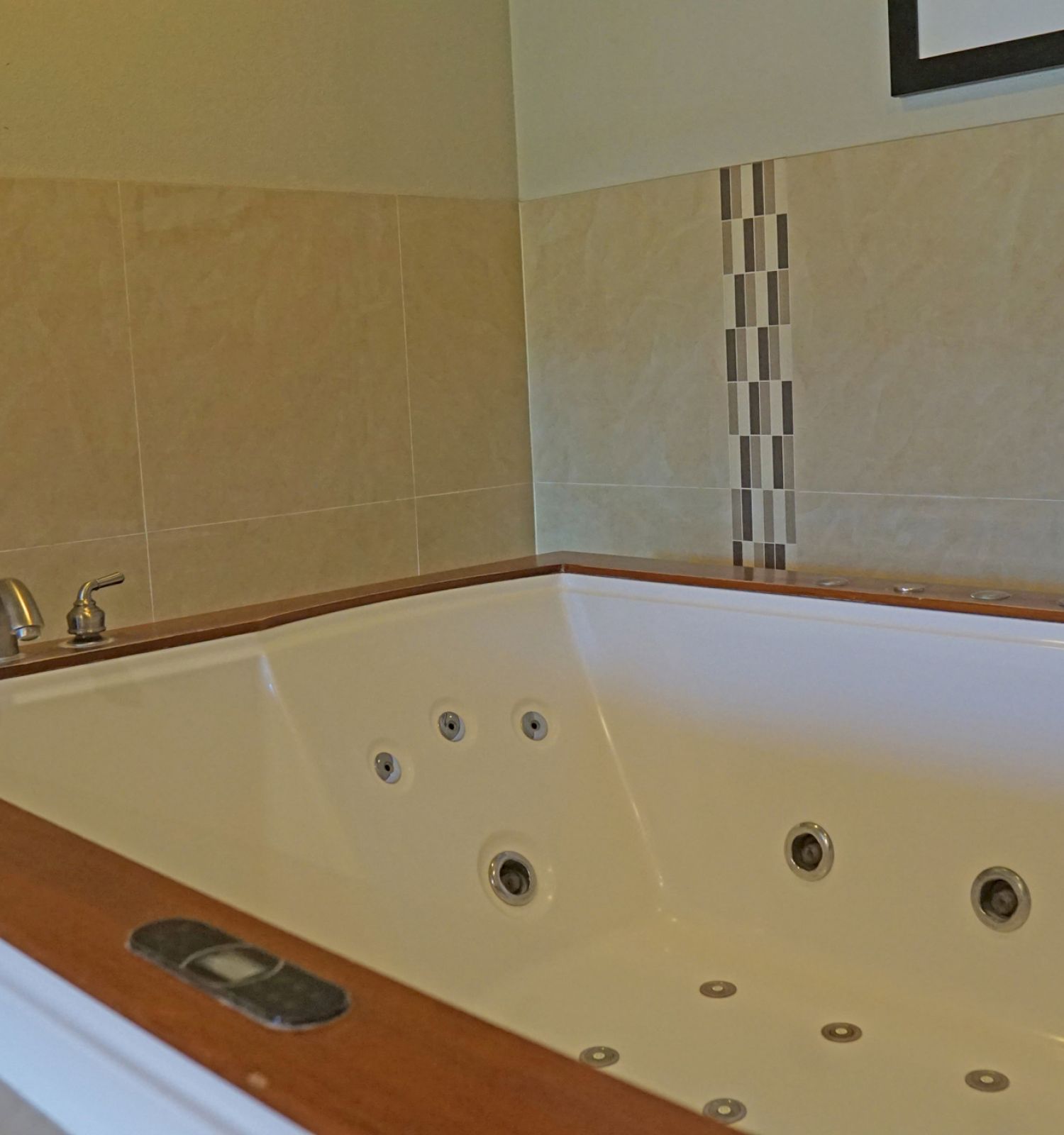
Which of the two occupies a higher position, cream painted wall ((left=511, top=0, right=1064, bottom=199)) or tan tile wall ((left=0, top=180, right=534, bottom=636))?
cream painted wall ((left=511, top=0, right=1064, bottom=199))

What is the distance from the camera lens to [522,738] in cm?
187

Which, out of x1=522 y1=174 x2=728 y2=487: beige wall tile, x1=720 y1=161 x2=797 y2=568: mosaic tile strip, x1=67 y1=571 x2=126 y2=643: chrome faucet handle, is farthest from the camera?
x1=522 y1=174 x2=728 y2=487: beige wall tile

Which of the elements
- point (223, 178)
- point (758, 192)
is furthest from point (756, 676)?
point (223, 178)

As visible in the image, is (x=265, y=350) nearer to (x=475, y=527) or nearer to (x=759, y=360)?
(x=475, y=527)

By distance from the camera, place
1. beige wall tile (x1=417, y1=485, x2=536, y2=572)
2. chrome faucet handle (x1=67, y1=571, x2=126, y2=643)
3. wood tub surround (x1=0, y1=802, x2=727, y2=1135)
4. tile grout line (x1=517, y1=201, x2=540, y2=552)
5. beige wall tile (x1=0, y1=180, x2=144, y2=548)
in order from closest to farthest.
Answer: wood tub surround (x1=0, y1=802, x2=727, y2=1135), chrome faucet handle (x1=67, y1=571, x2=126, y2=643), beige wall tile (x1=0, y1=180, x2=144, y2=548), beige wall tile (x1=417, y1=485, x2=536, y2=572), tile grout line (x1=517, y1=201, x2=540, y2=552)

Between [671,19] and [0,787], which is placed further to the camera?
[671,19]

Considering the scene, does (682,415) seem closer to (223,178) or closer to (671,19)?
(671,19)

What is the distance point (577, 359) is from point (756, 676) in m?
0.79

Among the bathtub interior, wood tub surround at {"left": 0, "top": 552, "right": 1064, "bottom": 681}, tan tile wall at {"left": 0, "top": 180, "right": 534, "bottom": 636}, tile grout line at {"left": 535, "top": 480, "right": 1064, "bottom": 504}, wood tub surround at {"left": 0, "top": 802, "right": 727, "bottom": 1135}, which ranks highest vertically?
tan tile wall at {"left": 0, "top": 180, "right": 534, "bottom": 636}

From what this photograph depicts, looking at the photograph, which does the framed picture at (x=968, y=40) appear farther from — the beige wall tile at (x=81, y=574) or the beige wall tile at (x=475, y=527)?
the beige wall tile at (x=81, y=574)

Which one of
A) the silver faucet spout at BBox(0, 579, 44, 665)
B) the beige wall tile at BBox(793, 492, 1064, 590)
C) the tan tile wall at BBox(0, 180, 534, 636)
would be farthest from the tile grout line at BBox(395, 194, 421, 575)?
the silver faucet spout at BBox(0, 579, 44, 665)

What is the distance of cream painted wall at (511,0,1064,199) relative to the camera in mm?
1849

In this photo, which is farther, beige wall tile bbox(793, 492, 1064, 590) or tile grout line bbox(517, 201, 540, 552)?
tile grout line bbox(517, 201, 540, 552)

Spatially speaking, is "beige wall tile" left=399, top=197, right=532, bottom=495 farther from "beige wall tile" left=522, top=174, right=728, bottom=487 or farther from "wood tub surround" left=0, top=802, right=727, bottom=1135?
Result: "wood tub surround" left=0, top=802, right=727, bottom=1135
